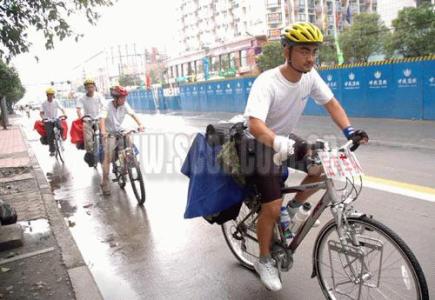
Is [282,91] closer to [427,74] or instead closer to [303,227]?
[303,227]

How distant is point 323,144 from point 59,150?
9965 millimetres

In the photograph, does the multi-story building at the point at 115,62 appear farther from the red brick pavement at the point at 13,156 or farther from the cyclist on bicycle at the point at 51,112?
the cyclist on bicycle at the point at 51,112

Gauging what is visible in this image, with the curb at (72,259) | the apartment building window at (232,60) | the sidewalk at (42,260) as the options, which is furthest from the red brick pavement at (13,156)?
the apartment building window at (232,60)

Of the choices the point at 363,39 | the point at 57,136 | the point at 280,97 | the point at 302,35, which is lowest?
the point at 57,136

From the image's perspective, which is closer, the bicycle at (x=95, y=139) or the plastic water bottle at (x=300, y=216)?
the plastic water bottle at (x=300, y=216)

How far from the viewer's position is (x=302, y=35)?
10.0ft

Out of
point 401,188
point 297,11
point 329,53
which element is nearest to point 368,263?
point 401,188

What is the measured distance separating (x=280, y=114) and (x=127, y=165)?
4.08 meters

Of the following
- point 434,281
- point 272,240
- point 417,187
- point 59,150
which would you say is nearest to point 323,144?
point 272,240

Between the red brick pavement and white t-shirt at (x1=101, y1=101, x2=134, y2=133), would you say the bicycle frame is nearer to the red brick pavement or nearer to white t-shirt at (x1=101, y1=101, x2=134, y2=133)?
white t-shirt at (x1=101, y1=101, x2=134, y2=133)

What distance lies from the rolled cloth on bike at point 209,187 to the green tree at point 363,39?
37.1 metres

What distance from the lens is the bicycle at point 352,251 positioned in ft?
8.84

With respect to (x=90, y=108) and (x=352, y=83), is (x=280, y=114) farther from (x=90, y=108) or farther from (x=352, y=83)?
(x=352, y=83)

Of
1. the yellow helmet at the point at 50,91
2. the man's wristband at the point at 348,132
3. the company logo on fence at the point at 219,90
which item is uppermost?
the yellow helmet at the point at 50,91
